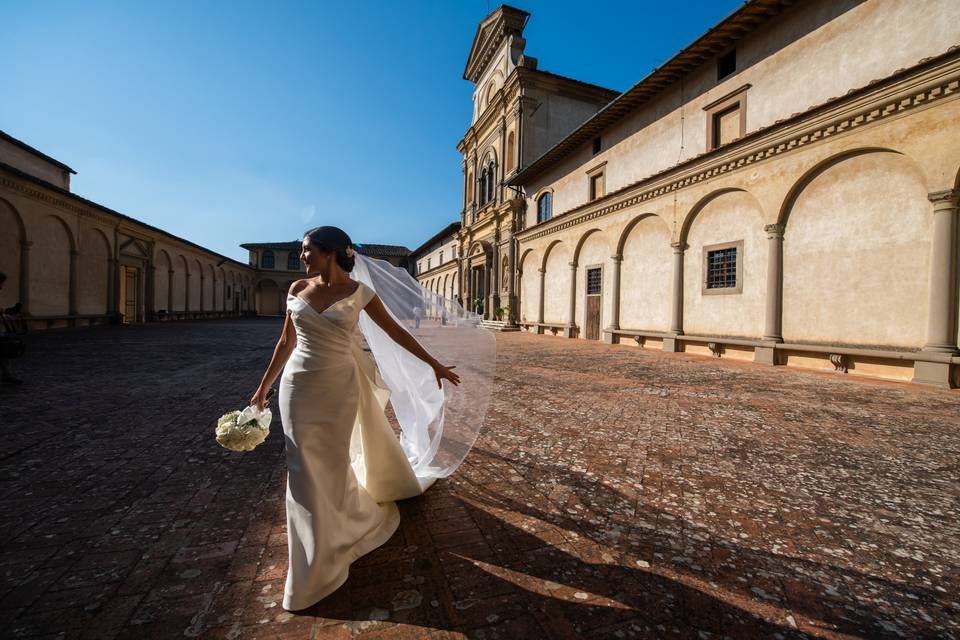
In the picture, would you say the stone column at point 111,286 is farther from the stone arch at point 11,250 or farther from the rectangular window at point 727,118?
the rectangular window at point 727,118

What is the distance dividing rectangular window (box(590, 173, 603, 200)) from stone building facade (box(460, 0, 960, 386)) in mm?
148

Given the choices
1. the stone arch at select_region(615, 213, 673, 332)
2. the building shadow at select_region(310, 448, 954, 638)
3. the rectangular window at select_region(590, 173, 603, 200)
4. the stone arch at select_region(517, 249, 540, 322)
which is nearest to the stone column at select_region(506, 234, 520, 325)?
the stone arch at select_region(517, 249, 540, 322)

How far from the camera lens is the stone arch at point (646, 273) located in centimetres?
1538

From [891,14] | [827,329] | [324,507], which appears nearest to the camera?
[324,507]

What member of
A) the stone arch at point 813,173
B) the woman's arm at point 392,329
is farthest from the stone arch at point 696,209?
the woman's arm at point 392,329

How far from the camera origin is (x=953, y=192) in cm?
829

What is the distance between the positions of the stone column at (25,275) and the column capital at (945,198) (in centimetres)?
3007

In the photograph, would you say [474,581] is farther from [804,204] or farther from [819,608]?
[804,204]

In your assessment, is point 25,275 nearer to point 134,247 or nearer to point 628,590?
point 134,247

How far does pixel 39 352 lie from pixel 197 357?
437cm

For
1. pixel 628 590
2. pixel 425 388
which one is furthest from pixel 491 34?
pixel 628 590

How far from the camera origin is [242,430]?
2477 millimetres

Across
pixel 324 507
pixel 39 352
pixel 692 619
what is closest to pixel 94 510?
pixel 324 507

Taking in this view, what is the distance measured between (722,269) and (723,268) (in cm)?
5
